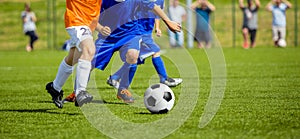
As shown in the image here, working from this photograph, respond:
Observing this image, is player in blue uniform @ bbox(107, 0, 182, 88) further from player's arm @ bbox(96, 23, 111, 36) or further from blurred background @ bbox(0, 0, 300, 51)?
blurred background @ bbox(0, 0, 300, 51)

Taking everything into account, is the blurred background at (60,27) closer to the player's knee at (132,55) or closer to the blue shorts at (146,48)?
the blue shorts at (146,48)

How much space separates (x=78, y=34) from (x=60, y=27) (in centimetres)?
2716

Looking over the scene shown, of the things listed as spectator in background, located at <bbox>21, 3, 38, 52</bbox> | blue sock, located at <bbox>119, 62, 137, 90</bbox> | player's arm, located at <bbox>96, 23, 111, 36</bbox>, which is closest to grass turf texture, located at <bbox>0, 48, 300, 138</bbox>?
blue sock, located at <bbox>119, 62, 137, 90</bbox>

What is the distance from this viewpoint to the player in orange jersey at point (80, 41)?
8.09m

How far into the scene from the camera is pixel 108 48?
31.4 ft

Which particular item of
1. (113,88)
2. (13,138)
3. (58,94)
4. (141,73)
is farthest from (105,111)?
(141,73)

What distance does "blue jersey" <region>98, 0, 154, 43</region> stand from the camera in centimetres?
959

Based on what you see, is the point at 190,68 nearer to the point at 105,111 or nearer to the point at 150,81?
the point at 150,81

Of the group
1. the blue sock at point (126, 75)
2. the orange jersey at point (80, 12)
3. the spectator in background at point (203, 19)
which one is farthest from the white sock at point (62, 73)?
the spectator in background at point (203, 19)

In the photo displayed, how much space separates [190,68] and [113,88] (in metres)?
5.59

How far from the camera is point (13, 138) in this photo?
6.46 m

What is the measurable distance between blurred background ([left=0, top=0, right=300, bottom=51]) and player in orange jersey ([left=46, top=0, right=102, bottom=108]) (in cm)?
2154

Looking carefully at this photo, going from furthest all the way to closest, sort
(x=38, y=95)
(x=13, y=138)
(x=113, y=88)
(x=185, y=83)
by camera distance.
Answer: (x=185, y=83)
(x=113, y=88)
(x=38, y=95)
(x=13, y=138)

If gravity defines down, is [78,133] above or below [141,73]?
above
